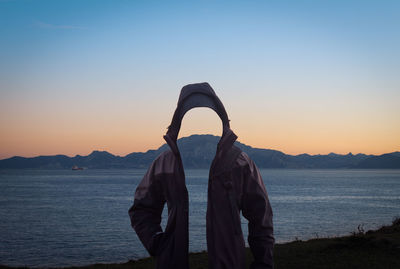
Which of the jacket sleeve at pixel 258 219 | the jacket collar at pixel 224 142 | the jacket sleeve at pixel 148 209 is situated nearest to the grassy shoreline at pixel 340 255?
the jacket sleeve at pixel 148 209

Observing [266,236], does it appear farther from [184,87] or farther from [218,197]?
[184,87]

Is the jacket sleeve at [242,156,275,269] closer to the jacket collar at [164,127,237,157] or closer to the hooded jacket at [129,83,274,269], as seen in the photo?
the hooded jacket at [129,83,274,269]

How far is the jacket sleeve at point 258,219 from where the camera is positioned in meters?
3.04

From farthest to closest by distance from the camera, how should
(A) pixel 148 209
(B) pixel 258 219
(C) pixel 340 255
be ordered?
(C) pixel 340 255, (A) pixel 148 209, (B) pixel 258 219

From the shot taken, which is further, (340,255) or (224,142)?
(340,255)

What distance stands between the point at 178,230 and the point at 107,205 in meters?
74.7

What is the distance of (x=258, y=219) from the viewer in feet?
10.1

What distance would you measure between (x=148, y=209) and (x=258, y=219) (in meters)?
0.96

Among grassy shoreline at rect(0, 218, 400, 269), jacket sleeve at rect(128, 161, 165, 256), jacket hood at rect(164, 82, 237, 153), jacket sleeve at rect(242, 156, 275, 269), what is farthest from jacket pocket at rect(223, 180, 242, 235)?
grassy shoreline at rect(0, 218, 400, 269)

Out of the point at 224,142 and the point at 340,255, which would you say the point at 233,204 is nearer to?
the point at 224,142

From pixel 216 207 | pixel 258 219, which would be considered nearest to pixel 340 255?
pixel 258 219

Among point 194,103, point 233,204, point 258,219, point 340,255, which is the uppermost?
point 194,103

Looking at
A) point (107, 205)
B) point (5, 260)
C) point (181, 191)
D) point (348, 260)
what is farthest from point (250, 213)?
point (107, 205)

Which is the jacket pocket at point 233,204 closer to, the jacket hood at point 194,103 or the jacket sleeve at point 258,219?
the jacket sleeve at point 258,219
